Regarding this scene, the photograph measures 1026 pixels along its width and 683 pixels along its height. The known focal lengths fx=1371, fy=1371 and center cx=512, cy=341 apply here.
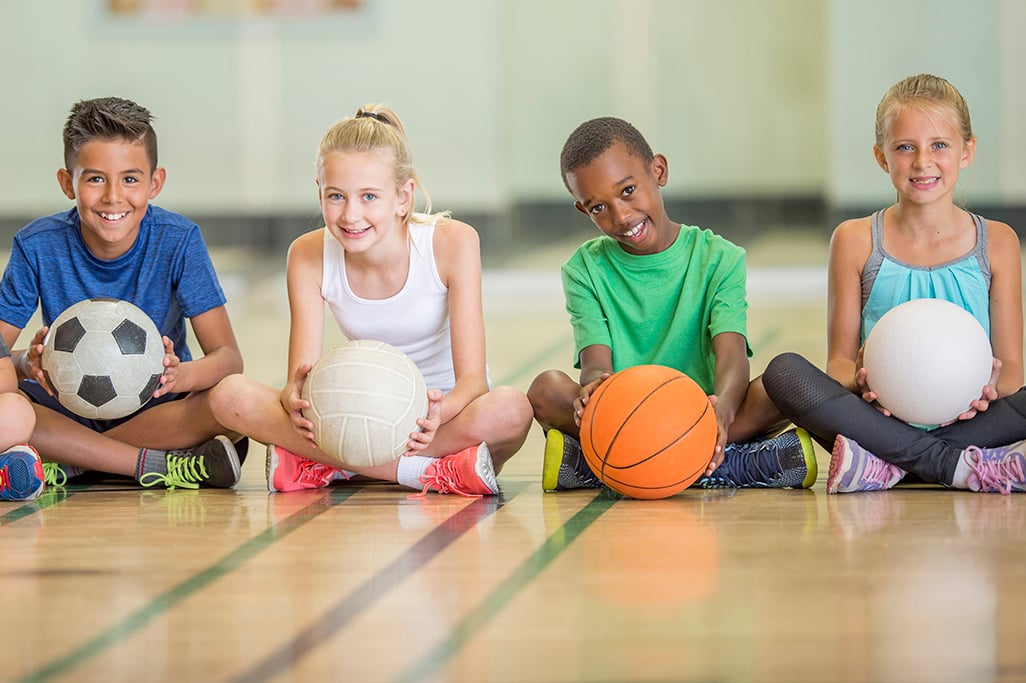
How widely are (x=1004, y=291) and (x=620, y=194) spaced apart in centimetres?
83

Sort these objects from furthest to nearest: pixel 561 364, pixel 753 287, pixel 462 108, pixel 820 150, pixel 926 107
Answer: pixel 820 150 → pixel 462 108 → pixel 753 287 → pixel 561 364 → pixel 926 107

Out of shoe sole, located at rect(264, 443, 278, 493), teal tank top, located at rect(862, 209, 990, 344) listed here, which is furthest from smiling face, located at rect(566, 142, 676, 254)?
shoe sole, located at rect(264, 443, 278, 493)

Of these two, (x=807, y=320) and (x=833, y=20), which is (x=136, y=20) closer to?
(x=833, y=20)

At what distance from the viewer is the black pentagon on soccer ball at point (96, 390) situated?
273 centimetres

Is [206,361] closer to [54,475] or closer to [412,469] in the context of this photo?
[54,475]

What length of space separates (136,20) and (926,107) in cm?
706

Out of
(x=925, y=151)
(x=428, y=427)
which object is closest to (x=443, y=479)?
(x=428, y=427)

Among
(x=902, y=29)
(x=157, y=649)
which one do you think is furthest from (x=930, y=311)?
(x=902, y=29)

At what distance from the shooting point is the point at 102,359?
8.93 ft

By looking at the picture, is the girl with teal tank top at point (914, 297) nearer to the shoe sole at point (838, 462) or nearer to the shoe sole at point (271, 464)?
the shoe sole at point (838, 462)

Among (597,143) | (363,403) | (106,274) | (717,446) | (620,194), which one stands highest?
(597,143)

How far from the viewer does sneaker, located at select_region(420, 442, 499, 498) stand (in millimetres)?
2734

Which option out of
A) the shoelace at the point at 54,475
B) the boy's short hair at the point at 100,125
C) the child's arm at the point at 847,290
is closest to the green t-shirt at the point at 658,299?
the child's arm at the point at 847,290

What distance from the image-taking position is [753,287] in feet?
24.2
